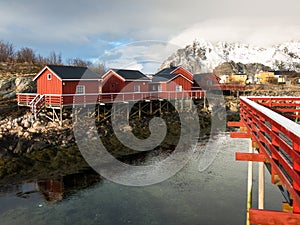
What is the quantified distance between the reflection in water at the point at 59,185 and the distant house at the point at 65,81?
8.37 meters

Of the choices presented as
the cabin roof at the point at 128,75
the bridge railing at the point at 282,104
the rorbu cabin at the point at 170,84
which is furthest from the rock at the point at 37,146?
the rorbu cabin at the point at 170,84

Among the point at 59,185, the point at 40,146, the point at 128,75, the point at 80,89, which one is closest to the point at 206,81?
the point at 128,75

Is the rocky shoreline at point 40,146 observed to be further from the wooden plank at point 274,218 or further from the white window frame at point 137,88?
the wooden plank at point 274,218

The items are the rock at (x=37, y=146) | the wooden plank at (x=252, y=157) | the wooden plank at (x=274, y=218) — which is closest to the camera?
the wooden plank at (x=274, y=218)

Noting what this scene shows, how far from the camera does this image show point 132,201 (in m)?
11.2

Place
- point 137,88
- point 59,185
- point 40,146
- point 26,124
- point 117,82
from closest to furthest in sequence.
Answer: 1. point 59,185
2. point 40,146
3. point 26,124
4. point 117,82
5. point 137,88

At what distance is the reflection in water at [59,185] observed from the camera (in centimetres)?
1170

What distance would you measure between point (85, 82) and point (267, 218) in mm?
20985

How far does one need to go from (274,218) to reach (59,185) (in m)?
11.4

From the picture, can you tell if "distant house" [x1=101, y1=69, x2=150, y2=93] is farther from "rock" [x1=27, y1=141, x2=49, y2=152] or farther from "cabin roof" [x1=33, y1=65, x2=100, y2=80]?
"rock" [x1=27, y1=141, x2=49, y2=152]

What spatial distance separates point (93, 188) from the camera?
12508mm

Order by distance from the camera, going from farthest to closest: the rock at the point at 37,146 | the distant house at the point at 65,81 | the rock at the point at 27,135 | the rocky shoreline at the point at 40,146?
1. the distant house at the point at 65,81
2. the rock at the point at 27,135
3. the rock at the point at 37,146
4. the rocky shoreline at the point at 40,146

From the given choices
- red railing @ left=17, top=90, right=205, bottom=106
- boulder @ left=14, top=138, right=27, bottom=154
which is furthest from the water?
red railing @ left=17, top=90, right=205, bottom=106

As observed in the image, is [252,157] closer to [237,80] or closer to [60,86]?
[60,86]
